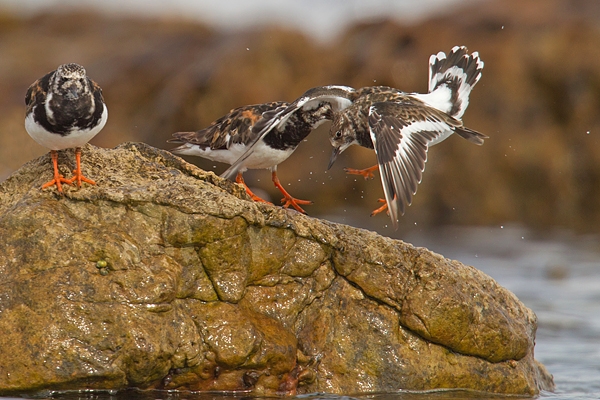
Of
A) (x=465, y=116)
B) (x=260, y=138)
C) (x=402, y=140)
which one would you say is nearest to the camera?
(x=402, y=140)

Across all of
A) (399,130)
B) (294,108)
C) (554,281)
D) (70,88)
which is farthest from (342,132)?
(554,281)

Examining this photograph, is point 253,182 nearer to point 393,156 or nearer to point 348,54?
point 348,54

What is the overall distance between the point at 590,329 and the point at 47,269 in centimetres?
602

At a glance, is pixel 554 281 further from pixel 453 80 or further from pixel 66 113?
pixel 66 113

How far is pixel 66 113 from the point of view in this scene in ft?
15.2

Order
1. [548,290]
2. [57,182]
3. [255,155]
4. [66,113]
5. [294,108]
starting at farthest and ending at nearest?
1. [548,290]
2. [255,155]
3. [294,108]
4. [66,113]
5. [57,182]

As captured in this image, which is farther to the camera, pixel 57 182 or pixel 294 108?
pixel 294 108

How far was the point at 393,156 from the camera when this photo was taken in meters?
5.78

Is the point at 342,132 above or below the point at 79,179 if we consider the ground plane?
above

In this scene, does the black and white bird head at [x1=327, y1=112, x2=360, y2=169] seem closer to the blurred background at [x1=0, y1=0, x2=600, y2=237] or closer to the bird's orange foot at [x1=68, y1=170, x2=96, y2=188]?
the bird's orange foot at [x1=68, y1=170, x2=96, y2=188]

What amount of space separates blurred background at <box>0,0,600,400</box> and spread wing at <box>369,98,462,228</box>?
4.68 m

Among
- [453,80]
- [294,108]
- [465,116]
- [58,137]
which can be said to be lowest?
[58,137]

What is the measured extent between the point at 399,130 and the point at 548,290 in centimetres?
483

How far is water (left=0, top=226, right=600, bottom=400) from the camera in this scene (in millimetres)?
4910
